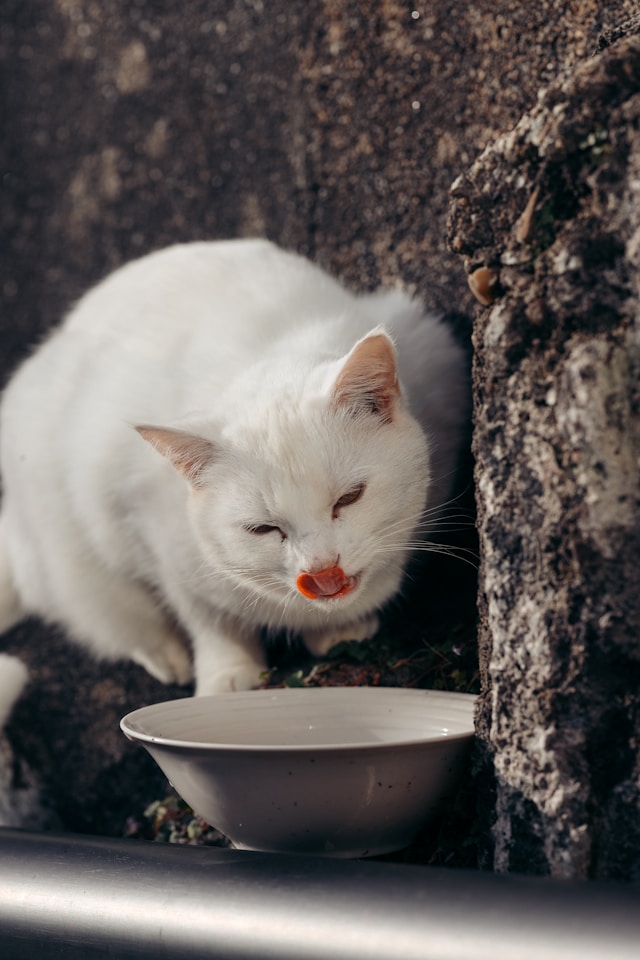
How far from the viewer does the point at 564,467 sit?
1.41m

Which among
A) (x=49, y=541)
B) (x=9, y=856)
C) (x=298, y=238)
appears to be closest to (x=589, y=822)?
(x=9, y=856)

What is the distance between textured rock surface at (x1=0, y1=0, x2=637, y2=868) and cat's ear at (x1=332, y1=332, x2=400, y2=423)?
0.66 metres

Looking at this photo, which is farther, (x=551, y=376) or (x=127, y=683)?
(x=127, y=683)

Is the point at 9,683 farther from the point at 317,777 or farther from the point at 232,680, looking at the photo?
the point at 317,777

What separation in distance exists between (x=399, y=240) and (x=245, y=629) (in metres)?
1.12

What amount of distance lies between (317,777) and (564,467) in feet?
2.03

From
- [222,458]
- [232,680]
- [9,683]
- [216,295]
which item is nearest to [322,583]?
[222,458]

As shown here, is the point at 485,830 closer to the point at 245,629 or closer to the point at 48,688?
the point at 245,629

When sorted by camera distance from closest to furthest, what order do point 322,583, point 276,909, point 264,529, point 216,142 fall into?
point 276,909, point 322,583, point 264,529, point 216,142

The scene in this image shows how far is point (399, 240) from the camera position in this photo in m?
2.74

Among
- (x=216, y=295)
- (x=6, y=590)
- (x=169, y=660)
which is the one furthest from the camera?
(x=6, y=590)

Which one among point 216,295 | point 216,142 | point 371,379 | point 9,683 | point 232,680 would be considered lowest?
point 9,683

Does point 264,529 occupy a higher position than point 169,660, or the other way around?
point 264,529

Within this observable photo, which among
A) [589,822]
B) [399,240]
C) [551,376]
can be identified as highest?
[399,240]
